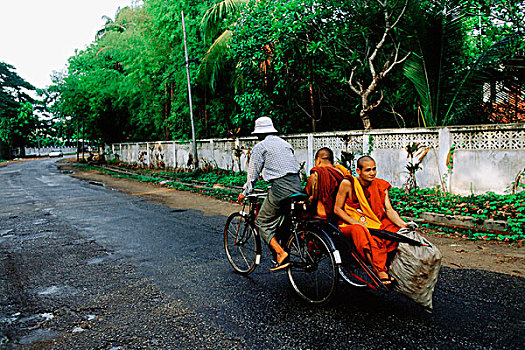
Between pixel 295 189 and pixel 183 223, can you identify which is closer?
pixel 295 189

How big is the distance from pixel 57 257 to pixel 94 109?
1117 inches

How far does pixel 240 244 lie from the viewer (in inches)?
206

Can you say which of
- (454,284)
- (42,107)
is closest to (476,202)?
(454,284)

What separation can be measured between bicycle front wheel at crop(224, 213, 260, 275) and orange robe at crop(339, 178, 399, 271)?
1.39 metres

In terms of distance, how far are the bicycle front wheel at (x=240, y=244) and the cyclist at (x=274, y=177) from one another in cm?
48

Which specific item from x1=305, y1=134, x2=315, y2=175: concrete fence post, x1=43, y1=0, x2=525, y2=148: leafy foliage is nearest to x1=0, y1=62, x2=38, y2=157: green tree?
x1=43, y1=0, x2=525, y2=148: leafy foliage

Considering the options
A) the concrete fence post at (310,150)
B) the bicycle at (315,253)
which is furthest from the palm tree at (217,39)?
the bicycle at (315,253)

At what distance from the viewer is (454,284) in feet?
14.8

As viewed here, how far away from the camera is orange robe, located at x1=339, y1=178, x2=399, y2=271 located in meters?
3.69

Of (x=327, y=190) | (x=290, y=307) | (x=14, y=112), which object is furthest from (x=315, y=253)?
(x=14, y=112)

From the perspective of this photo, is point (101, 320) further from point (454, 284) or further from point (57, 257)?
point (454, 284)

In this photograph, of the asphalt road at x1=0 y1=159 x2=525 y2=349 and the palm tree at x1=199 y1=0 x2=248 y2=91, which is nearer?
the asphalt road at x1=0 y1=159 x2=525 y2=349

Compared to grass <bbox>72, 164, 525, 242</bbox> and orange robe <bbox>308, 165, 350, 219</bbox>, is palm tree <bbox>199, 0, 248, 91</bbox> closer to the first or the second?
grass <bbox>72, 164, 525, 242</bbox>

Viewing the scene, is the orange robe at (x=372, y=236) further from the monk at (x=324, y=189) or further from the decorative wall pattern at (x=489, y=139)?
the decorative wall pattern at (x=489, y=139)
